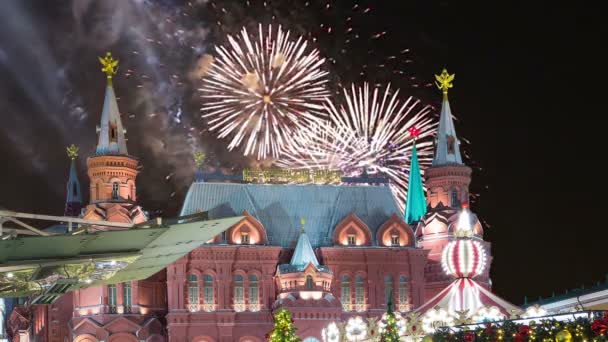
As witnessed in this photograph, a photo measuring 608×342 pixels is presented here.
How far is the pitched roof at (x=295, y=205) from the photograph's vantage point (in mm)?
78625

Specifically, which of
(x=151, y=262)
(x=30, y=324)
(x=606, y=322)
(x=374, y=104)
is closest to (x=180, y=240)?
(x=151, y=262)

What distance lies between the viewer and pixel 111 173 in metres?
76.6

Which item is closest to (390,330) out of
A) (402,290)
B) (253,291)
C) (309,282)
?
(309,282)

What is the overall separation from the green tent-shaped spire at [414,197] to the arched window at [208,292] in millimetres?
17964

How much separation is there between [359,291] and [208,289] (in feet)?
34.8

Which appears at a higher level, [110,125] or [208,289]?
[110,125]

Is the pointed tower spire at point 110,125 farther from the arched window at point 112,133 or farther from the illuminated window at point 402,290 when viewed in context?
the illuminated window at point 402,290

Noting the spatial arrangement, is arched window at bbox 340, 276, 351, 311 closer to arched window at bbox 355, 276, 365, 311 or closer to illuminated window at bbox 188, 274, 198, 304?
arched window at bbox 355, 276, 365, 311

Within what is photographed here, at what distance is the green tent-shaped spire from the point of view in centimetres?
8619

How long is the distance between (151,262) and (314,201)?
171ft

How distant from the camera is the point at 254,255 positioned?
249ft

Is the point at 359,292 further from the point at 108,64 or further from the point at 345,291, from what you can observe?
the point at 108,64

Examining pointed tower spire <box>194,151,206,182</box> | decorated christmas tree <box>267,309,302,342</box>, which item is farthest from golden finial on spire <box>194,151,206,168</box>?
Result: decorated christmas tree <box>267,309,302,342</box>

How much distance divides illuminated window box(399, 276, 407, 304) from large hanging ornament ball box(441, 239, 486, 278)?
3881cm
